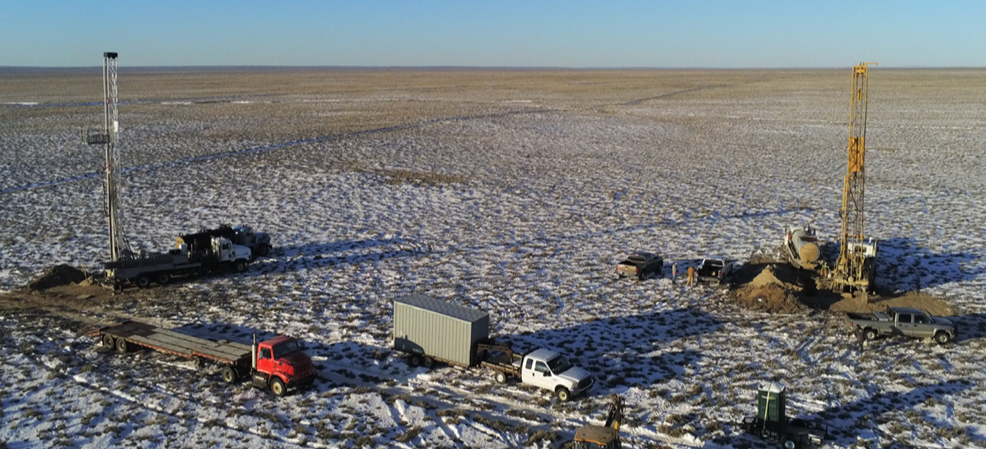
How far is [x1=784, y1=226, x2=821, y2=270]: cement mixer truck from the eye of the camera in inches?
998

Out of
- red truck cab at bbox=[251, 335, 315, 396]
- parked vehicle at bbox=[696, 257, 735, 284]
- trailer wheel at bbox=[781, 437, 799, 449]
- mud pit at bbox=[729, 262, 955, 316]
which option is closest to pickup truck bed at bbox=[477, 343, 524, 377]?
red truck cab at bbox=[251, 335, 315, 396]

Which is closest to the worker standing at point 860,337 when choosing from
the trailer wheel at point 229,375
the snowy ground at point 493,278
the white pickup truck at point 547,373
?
the snowy ground at point 493,278

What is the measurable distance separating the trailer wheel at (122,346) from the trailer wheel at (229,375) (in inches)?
133

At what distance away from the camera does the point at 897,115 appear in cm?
7644

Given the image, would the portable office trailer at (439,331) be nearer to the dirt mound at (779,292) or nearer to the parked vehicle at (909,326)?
the dirt mound at (779,292)

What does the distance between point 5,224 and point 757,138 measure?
51.7 meters

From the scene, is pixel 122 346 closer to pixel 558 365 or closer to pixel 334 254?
pixel 334 254

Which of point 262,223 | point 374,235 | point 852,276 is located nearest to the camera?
point 852,276

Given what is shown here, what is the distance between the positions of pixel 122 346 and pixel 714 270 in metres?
17.6

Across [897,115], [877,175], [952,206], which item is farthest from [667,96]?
[952,206]

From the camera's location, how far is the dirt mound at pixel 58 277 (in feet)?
79.6

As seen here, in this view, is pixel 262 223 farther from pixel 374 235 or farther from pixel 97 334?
pixel 97 334

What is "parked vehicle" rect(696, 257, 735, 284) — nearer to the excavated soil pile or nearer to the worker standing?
the excavated soil pile

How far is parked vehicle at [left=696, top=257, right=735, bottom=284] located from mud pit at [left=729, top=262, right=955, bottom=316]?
1.96 feet
